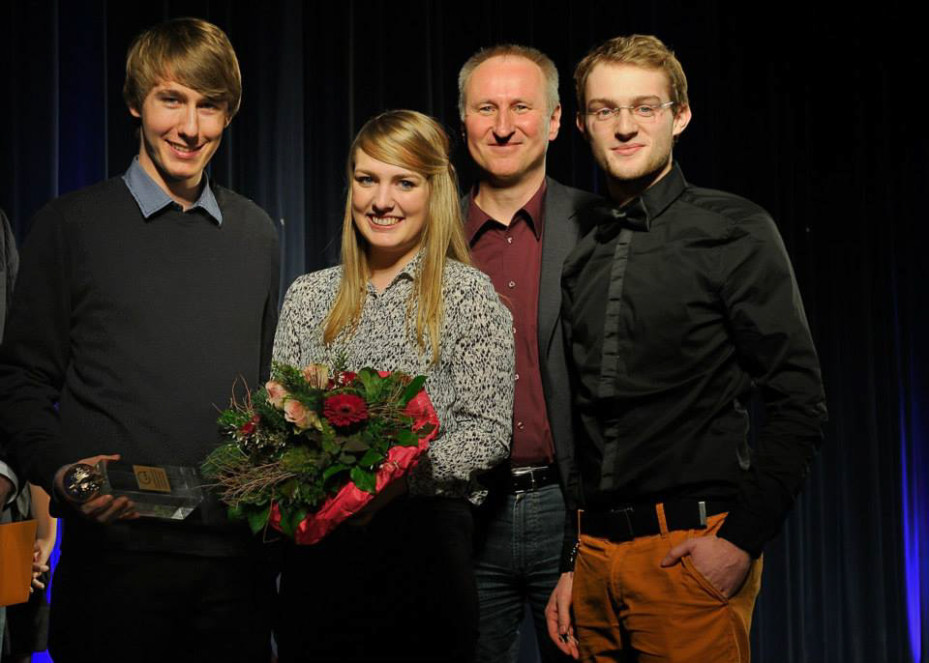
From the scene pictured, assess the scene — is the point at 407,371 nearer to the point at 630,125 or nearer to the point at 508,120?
the point at 630,125

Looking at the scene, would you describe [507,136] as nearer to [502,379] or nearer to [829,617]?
[502,379]

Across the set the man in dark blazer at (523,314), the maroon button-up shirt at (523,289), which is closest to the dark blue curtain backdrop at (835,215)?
the man in dark blazer at (523,314)

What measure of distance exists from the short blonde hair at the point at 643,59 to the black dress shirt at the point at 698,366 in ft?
0.79

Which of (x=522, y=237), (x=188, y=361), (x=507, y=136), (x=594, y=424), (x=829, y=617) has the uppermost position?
(x=507, y=136)

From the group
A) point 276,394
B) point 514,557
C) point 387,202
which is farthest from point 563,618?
point 387,202

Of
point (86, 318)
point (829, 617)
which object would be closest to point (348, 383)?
point (86, 318)

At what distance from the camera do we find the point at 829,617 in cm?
582

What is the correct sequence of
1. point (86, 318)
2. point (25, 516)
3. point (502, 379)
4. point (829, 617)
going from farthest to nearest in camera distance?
point (829, 617) → point (25, 516) → point (86, 318) → point (502, 379)

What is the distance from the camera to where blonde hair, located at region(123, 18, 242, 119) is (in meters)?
2.41

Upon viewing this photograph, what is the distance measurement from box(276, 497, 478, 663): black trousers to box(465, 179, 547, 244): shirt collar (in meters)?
0.90

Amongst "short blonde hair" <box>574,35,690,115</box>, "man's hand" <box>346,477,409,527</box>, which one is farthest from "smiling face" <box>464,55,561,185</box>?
"man's hand" <box>346,477,409,527</box>

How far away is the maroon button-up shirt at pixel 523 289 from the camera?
2.59 metres

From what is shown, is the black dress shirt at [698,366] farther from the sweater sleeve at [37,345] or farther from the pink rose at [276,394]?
the sweater sleeve at [37,345]

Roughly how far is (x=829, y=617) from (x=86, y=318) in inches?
187
